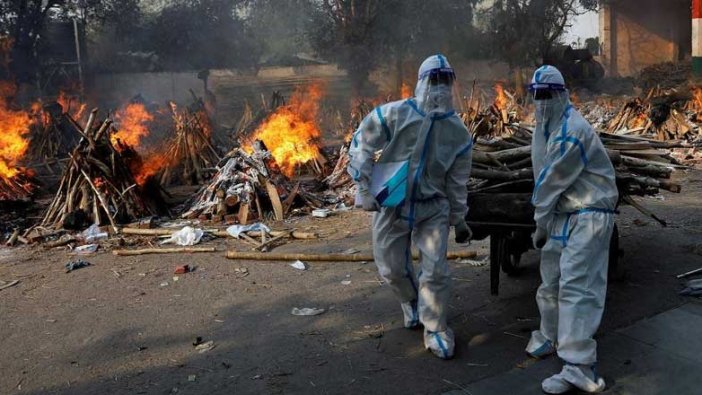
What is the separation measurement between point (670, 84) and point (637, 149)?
21.8 meters

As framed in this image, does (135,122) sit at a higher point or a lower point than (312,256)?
higher

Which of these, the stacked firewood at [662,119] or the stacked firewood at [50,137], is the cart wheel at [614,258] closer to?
the stacked firewood at [662,119]

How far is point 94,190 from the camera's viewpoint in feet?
29.5

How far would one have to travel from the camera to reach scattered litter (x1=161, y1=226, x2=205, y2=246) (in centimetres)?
792

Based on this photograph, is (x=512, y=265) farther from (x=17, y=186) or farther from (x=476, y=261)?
(x=17, y=186)

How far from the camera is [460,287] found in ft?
19.5

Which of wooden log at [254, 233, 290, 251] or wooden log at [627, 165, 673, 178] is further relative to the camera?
wooden log at [254, 233, 290, 251]

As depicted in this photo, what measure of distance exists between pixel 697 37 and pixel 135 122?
21122 millimetres

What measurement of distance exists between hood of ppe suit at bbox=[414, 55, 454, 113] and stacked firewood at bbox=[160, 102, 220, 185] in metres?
9.71

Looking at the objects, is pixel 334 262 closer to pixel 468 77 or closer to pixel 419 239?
pixel 419 239

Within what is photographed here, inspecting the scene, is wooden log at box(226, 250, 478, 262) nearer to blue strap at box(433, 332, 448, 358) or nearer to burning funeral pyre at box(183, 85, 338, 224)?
burning funeral pyre at box(183, 85, 338, 224)

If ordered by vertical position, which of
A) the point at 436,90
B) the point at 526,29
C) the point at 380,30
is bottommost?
the point at 436,90

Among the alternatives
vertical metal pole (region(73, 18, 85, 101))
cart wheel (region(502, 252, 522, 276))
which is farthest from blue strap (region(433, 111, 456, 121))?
vertical metal pole (region(73, 18, 85, 101))

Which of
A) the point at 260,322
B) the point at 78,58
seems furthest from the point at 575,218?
the point at 78,58
